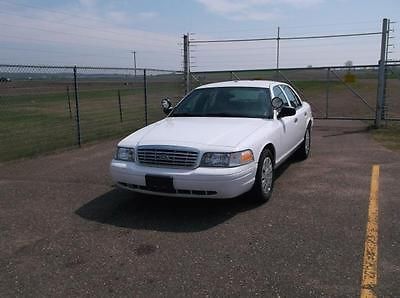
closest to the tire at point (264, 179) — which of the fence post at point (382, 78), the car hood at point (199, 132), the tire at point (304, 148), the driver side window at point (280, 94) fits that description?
the car hood at point (199, 132)

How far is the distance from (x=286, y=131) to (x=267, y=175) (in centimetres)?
117

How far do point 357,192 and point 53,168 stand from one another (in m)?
5.00

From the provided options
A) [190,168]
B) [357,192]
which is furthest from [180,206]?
[357,192]

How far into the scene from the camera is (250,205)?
5.32 metres

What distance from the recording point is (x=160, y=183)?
15.7ft

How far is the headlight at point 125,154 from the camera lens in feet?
16.8

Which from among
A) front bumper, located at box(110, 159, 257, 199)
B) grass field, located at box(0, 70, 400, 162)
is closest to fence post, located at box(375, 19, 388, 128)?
grass field, located at box(0, 70, 400, 162)

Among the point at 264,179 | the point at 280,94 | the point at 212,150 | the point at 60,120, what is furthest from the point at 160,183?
the point at 60,120

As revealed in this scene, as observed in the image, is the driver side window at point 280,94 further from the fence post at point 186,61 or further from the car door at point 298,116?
the fence post at point 186,61

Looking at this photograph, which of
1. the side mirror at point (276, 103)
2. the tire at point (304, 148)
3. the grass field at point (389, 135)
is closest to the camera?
the side mirror at point (276, 103)

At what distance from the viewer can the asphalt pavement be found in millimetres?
3410

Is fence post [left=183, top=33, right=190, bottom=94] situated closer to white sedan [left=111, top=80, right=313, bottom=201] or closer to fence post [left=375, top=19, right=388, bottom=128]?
fence post [left=375, top=19, right=388, bottom=128]

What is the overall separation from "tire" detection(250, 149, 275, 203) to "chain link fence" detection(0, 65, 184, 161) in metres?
5.07

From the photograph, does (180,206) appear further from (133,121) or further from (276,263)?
(133,121)
